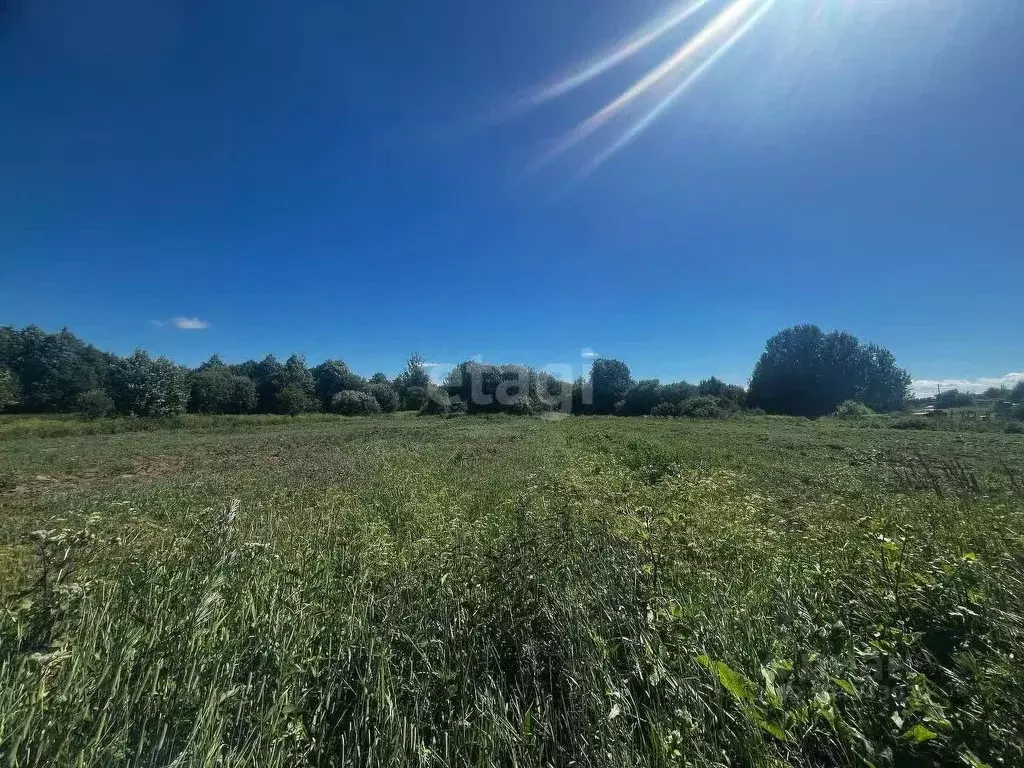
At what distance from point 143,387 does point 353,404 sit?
17932mm

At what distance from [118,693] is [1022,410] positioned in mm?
37255

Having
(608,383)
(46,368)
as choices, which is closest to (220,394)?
(46,368)

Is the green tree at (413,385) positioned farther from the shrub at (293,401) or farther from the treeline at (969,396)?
the treeline at (969,396)

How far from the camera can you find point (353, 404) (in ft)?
145

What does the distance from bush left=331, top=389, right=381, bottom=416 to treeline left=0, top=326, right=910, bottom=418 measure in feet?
0.39

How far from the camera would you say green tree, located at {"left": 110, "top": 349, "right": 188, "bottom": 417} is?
30781mm

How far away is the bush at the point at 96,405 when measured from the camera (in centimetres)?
2888

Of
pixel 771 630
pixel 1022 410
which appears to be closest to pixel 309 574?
pixel 771 630

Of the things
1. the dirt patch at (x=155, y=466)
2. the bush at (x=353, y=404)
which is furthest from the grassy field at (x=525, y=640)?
the bush at (x=353, y=404)

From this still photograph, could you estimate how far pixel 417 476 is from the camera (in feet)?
27.5

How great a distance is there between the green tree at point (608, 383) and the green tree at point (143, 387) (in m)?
47.3

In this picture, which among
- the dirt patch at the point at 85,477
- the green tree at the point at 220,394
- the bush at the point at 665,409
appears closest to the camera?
the dirt patch at the point at 85,477

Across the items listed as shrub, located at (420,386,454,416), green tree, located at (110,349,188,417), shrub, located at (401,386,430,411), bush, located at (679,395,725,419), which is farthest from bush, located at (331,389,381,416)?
bush, located at (679,395,725,419)

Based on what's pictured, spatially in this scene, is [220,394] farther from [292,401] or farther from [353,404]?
[353,404]
